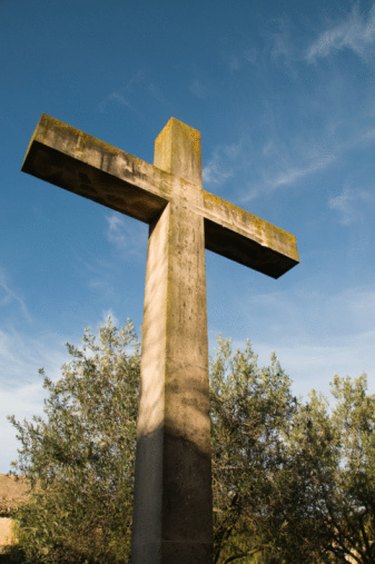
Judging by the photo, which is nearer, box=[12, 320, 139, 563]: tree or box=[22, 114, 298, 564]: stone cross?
box=[22, 114, 298, 564]: stone cross

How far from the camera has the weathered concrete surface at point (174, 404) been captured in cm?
235

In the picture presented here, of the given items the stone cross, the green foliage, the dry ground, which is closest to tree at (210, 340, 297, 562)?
the green foliage

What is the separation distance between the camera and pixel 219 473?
11.4 meters

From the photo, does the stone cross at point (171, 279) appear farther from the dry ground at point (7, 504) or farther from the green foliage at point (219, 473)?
the dry ground at point (7, 504)

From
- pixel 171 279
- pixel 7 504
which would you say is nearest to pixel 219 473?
pixel 171 279

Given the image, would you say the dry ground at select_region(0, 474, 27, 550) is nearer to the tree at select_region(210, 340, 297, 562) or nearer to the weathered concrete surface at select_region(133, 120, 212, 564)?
the tree at select_region(210, 340, 297, 562)

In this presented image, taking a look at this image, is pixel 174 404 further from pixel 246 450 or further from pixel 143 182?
pixel 246 450

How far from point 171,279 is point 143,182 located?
1.06 metres

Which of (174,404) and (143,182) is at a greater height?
(143,182)

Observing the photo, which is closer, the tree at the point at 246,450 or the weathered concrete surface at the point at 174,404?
the weathered concrete surface at the point at 174,404

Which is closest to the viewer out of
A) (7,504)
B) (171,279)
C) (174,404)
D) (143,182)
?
(174,404)

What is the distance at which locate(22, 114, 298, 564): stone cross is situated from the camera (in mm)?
2410

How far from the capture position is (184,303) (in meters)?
3.21

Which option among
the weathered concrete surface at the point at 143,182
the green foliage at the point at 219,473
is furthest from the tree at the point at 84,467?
the weathered concrete surface at the point at 143,182
